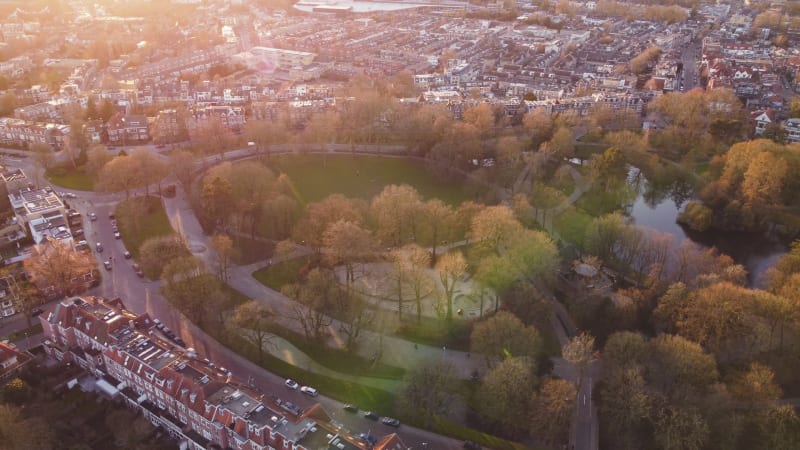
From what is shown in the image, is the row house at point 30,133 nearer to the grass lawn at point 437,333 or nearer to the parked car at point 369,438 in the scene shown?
the grass lawn at point 437,333

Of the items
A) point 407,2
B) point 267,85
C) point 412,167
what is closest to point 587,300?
point 412,167

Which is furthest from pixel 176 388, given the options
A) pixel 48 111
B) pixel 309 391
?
pixel 48 111

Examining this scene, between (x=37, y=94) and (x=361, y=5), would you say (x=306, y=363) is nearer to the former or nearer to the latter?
(x=37, y=94)

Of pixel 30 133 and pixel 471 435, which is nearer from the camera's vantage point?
pixel 471 435

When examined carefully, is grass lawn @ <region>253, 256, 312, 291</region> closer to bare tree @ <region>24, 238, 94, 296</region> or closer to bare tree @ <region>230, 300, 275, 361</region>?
bare tree @ <region>230, 300, 275, 361</region>

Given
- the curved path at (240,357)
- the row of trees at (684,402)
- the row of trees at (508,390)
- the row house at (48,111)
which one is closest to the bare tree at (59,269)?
the curved path at (240,357)

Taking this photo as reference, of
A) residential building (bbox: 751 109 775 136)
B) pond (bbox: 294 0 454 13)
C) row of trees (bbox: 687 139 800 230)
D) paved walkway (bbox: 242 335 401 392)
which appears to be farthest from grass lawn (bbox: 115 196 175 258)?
pond (bbox: 294 0 454 13)
